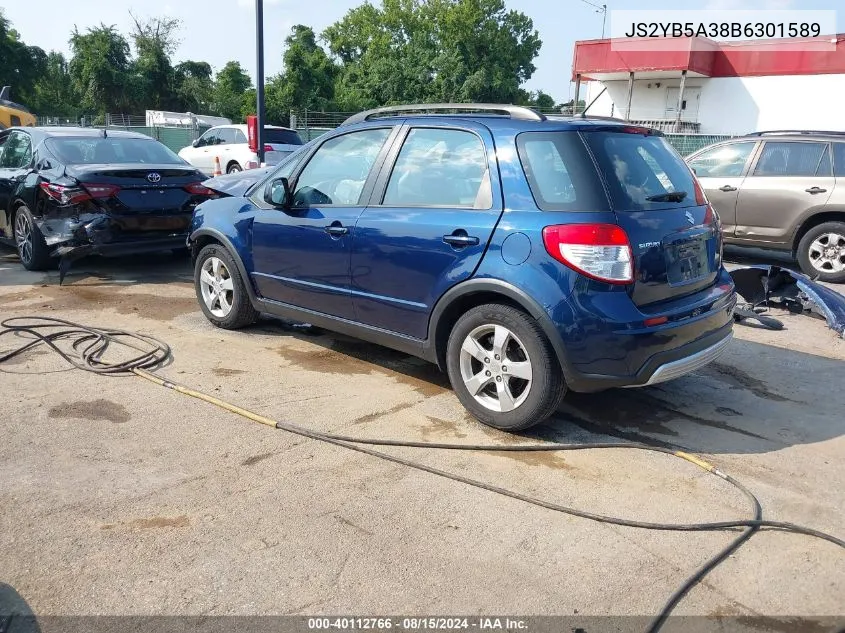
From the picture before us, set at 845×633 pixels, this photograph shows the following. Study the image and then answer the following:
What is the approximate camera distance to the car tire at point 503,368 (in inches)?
151

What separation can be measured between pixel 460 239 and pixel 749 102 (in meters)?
29.9

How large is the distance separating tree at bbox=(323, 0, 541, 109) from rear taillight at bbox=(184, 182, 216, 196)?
5144cm

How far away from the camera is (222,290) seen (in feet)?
19.6

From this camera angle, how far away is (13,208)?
830cm

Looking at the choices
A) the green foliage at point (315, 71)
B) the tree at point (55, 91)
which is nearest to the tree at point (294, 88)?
the green foliage at point (315, 71)

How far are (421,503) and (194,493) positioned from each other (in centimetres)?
106

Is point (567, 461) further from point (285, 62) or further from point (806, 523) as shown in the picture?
point (285, 62)

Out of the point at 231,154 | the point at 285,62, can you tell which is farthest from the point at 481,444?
the point at 285,62

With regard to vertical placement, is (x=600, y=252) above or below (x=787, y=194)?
below

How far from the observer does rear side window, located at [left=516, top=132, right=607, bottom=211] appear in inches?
148

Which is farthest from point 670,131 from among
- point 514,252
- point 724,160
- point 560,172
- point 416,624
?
point 416,624

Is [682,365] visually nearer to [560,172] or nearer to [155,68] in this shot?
[560,172]

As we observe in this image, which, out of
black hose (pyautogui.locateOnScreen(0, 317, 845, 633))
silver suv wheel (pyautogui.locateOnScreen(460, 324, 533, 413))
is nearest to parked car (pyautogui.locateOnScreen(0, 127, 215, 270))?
black hose (pyautogui.locateOnScreen(0, 317, 845, 633))

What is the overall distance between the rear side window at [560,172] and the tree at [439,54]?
5532 centimetres
